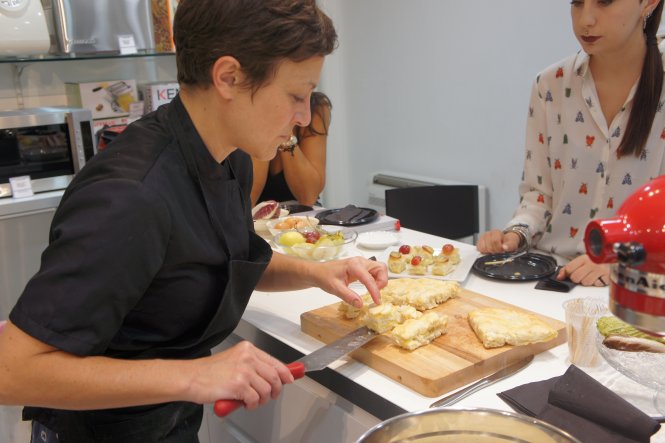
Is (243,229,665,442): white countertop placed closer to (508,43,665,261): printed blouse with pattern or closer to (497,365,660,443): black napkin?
(497,365,660,443): black napkin

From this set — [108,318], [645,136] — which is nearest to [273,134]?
[108,318]

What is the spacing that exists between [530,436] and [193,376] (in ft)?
1.73

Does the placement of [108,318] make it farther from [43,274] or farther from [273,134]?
[273,134]

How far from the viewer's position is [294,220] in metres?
2.35

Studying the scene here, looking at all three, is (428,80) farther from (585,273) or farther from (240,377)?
(240,377)

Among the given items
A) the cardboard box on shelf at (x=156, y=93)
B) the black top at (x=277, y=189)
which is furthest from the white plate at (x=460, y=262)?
the cardboard box on shelf at (x=156, y=93)

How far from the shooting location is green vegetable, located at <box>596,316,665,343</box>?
1280mm

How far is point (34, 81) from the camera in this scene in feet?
11.9

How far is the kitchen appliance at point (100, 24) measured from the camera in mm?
3191

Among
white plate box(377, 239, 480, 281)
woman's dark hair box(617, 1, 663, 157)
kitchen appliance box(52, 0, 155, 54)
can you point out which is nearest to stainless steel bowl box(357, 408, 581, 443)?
white plate box(377, 239, 480, 281)

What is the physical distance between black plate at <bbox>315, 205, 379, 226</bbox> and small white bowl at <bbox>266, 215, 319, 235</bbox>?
6cm

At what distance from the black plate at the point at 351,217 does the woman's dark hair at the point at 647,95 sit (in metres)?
0.93

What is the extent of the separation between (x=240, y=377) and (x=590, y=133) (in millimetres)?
1509

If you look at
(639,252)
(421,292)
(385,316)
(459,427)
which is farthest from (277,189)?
(639,252)
